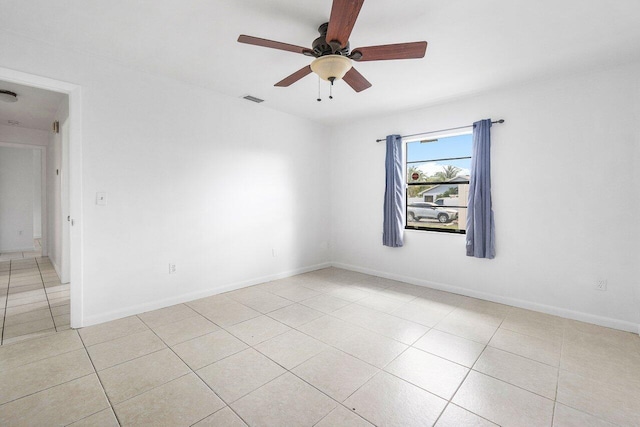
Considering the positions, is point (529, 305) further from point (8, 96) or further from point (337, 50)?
point (8, 96)

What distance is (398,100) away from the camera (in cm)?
390

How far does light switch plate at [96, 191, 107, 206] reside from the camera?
2857 mm

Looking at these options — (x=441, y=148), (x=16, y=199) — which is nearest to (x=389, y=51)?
(x=441, y=148)

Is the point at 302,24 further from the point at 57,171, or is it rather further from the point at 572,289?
the point at 57,171

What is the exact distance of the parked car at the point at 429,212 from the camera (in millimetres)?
4086

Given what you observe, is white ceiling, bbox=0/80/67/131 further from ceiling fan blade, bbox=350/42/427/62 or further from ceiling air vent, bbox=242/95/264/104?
ceiling fan blade, bbox=350/42/427/62

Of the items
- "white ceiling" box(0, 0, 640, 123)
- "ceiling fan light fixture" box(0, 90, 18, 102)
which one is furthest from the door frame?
"ceiling fan light fixture" box(0, 90, 18, 102)

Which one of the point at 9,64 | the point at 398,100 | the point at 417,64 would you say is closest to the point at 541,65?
the point at 417,64

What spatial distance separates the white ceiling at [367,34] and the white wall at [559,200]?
1.12 feet

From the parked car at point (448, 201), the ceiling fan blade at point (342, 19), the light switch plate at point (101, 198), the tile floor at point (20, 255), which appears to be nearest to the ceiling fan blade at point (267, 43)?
the ceiling fan blade at point (342, 19)

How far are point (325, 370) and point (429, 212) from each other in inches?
117

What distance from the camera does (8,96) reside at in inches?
141

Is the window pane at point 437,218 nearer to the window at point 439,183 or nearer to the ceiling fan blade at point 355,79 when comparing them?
the window at point 439,183

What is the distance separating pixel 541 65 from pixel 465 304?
8.97 feet
